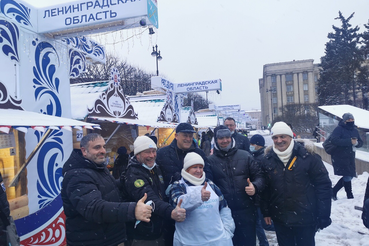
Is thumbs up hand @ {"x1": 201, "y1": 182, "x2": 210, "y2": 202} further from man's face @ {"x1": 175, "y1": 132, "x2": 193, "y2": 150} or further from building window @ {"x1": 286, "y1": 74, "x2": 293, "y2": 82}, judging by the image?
building window @ {"x1": 286, "y1": 74, "x2": 293, "y2": 82}

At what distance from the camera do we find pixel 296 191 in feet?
8.83

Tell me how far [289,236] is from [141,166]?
5.88 feet

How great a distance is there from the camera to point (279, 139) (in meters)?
2.84

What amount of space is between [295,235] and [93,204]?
85.4 inches

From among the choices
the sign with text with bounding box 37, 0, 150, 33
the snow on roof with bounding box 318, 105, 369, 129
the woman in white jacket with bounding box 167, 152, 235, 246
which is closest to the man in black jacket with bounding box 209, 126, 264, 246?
the woman in white jacket with bounding box 167, 152, 235, 246

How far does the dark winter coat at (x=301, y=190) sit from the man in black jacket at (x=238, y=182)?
21cm

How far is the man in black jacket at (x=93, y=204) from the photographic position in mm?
1901

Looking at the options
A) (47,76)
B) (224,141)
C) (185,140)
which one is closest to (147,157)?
(185,140)

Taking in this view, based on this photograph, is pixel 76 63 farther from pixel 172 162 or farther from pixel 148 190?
pixel 148 190

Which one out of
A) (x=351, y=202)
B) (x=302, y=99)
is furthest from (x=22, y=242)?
(x=302, y=99)

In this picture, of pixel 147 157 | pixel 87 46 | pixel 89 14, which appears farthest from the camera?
pixel 87 46

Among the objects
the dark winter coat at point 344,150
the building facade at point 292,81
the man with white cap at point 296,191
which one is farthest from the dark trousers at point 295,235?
the building facade at point 292,81

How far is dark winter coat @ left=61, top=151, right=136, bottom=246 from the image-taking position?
190cm

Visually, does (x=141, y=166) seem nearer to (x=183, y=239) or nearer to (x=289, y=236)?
(x=183, y=239)
